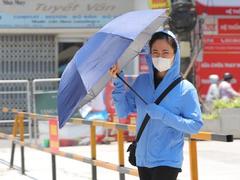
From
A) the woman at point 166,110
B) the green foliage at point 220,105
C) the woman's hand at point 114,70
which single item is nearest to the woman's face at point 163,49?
the woman at point 166,110

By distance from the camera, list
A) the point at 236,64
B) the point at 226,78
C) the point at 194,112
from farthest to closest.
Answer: the point at 236,64 < the point at 226,78 < the point at 194,112

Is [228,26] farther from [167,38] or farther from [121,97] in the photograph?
[167,38]

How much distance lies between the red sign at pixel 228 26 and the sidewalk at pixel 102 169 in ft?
18.4

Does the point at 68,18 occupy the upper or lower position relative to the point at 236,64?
upper

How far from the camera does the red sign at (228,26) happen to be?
62.2ft

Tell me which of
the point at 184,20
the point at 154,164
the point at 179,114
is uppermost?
the point at 184,20

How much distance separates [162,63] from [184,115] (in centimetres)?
39

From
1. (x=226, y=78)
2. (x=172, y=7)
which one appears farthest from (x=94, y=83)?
(x=226, y=78)

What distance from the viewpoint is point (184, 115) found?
4.31 meters

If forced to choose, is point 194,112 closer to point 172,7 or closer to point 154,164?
point 154,164

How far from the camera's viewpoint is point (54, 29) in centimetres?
1806

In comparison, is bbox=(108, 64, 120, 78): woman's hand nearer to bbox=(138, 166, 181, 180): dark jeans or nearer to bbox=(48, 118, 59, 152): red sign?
bbox=(138, 166, 181, 180): dark jeans

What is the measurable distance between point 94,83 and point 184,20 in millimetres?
11909

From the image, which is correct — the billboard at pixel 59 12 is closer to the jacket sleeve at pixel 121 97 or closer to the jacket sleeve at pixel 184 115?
the jacket sleeve at pixel 121 97
